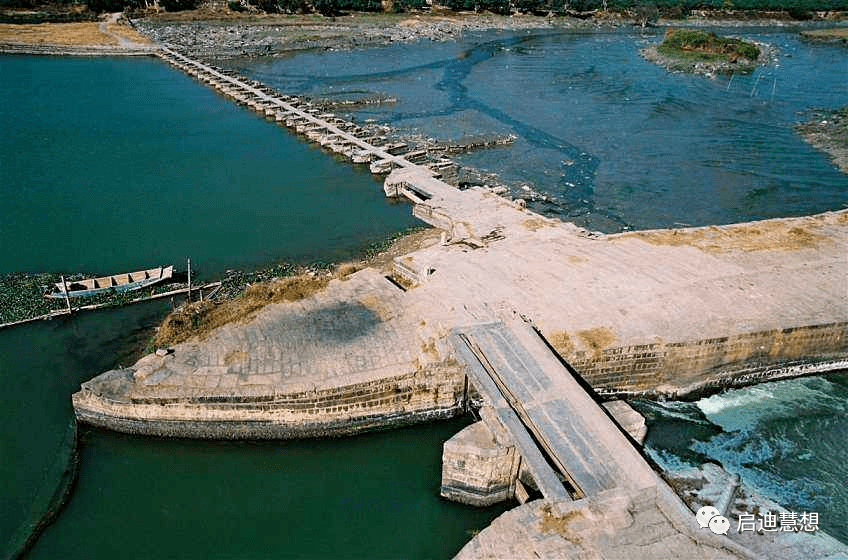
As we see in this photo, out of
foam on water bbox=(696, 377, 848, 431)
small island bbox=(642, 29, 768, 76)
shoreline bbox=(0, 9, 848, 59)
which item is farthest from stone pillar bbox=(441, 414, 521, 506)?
shoreline bbox=(0, 9, 848, 59)

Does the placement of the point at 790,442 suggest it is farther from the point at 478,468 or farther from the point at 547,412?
the point at 478,468

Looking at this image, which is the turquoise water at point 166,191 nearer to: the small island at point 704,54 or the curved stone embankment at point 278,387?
the curved stone embankment at point 278,387

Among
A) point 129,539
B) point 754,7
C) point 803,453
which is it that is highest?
point 754,7

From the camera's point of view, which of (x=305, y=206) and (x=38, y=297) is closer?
(x=38, y=297)

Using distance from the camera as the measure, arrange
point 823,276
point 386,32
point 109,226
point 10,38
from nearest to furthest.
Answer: point 823,276, point 109,226, point 10,38, point 386,32

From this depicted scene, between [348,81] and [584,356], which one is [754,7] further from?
[584,356]

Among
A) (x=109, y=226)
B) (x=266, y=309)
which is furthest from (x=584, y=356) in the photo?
(x=109, y=226)

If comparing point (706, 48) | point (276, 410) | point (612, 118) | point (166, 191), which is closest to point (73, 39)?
point (166, 191)
